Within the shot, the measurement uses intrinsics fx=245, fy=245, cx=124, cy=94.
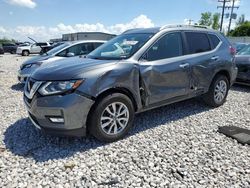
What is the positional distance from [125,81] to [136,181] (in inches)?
59.5

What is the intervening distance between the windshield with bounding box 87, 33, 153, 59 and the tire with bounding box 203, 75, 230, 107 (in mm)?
2051

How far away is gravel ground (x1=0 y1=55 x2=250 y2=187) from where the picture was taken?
2885 mm

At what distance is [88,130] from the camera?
12.0 feet

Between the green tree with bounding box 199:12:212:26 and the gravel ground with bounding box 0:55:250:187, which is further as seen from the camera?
the green tree with bounding box 199:12:212:26

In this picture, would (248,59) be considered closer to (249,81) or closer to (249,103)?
(249,81)

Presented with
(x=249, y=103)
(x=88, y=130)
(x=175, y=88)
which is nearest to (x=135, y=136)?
(x=88, y=130)

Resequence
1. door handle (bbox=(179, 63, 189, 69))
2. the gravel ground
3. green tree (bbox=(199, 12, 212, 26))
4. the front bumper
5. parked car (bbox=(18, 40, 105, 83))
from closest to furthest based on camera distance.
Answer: the gravel ground, the front bumper, door handle (bbox=(179, 63, 189, 69)), parked car (bbox=(18, 40, 105, 83)), green tree (bbox=(199, 12, 212, 26))

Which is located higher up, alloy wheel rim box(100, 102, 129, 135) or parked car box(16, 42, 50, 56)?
parked car box(16, 42, 50, 56)

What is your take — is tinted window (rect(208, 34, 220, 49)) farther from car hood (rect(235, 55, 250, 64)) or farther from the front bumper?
the front bumper

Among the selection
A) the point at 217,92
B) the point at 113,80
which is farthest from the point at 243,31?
the point at 113,80

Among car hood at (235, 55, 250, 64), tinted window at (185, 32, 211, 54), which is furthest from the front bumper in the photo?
car hood at (235, 55, 250, 64)

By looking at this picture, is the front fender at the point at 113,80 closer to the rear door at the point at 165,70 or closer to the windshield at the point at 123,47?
the rear door at the point at 165,70

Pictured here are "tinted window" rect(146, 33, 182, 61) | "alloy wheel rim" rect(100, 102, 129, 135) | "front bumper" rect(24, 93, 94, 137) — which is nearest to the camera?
"front bumper" rect(24, 93, 94, 137)

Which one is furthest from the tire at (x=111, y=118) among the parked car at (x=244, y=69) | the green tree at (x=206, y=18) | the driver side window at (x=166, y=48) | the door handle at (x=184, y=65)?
the green tree at (x=206, y=18)
